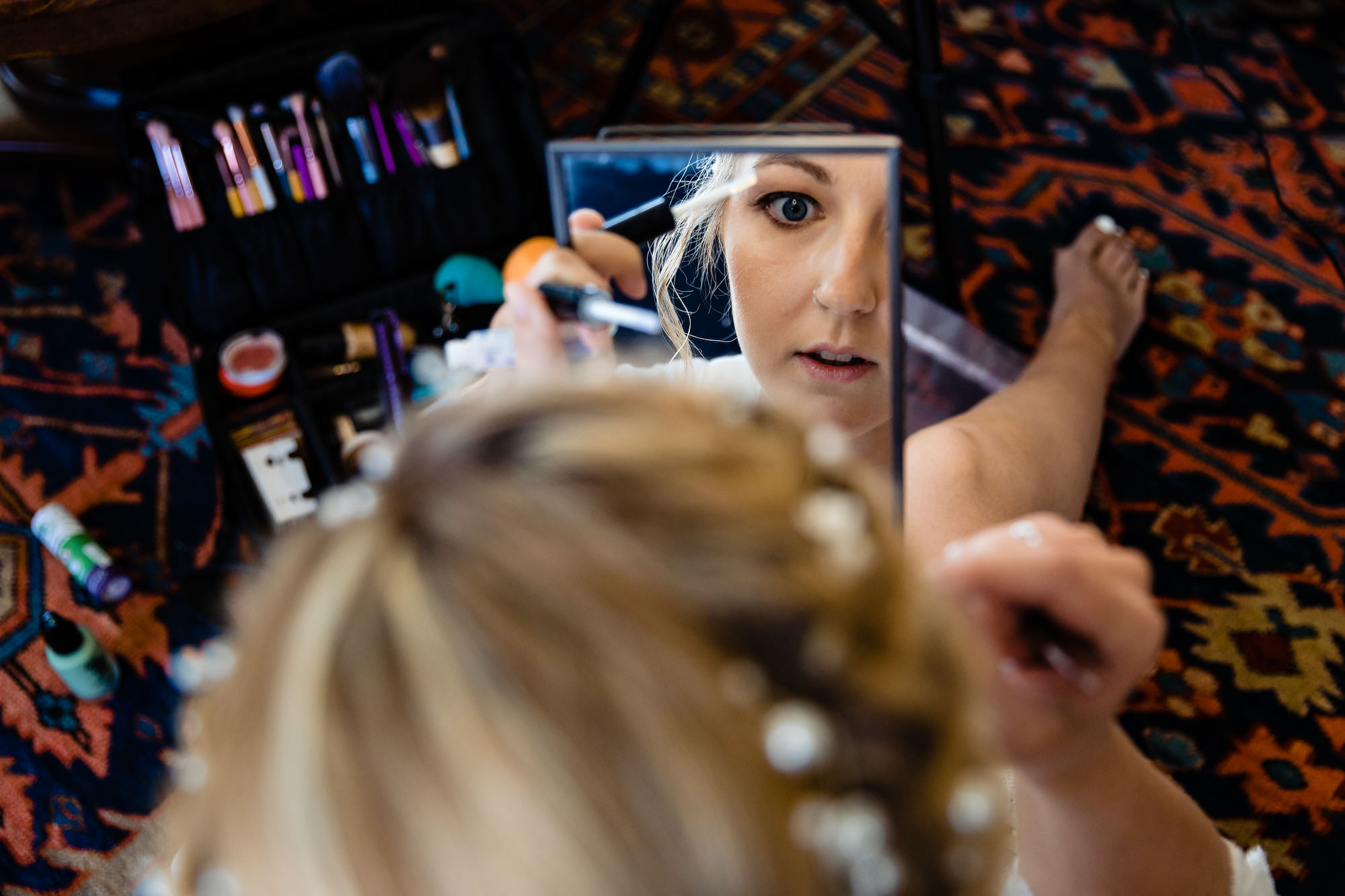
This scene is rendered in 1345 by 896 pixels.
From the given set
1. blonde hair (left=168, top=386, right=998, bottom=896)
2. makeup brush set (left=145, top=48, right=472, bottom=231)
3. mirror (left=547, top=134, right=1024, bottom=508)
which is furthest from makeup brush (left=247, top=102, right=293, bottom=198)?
blonde hair (left=168, top=386, right=998, bottom=896)

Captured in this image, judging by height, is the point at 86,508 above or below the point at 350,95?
below

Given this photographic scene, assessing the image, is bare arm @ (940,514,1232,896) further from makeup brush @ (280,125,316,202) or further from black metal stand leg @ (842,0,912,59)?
makeup brush @ (280,125,316,202)

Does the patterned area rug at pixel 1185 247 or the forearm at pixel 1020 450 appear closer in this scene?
the forearm at pixel 1020 450

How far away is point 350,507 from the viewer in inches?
10.6

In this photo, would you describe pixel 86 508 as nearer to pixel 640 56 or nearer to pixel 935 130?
pixel 640 56

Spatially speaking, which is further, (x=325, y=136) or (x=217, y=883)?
(x=325, y=136)

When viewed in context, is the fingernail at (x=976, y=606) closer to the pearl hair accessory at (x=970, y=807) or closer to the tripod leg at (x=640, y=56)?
the pearl hair accessory at (x=970, y=807)

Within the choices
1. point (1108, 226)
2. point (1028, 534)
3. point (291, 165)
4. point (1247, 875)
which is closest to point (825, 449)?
point (1028, 534)

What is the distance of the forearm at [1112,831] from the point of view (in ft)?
1.49

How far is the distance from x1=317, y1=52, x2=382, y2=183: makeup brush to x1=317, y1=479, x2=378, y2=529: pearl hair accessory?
0.78 metres

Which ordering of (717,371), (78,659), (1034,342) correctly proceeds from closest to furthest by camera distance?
(717,371) → (78,659) → (1034,342)

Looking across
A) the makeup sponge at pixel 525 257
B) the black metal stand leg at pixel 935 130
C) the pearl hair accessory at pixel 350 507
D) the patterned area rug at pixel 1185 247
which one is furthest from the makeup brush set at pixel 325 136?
the pearl hair accessory at pixel 350 507

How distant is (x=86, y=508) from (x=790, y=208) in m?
0.94

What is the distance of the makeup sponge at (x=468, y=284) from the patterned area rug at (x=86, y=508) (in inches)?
14.8
